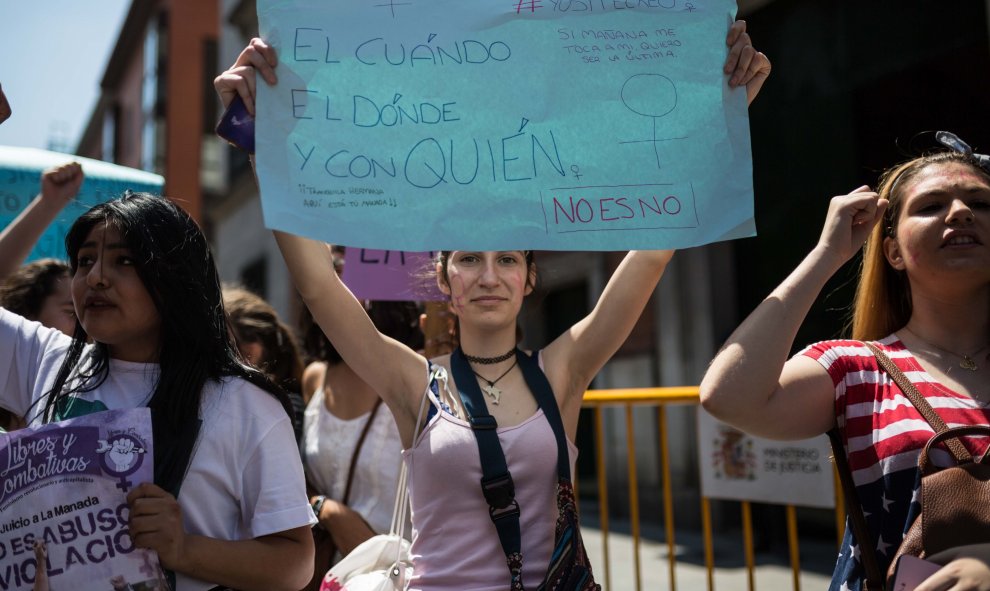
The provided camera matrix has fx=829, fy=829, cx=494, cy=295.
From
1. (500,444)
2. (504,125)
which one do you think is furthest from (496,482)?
(504,125)

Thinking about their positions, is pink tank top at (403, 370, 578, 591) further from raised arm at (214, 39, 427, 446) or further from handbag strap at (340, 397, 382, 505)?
handbag strap at (340, 397, 382, 505)

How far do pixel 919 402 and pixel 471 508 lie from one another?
1.02m

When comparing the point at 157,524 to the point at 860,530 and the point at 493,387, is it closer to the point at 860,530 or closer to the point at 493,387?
the point at 493,387

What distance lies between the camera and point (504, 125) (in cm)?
196

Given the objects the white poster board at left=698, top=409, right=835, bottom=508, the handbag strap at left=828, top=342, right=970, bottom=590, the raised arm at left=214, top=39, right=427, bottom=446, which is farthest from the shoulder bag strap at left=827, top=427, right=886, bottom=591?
the white poster board at left=698, top=409, right=835, bottom=508

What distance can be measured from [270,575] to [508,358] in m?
0.84

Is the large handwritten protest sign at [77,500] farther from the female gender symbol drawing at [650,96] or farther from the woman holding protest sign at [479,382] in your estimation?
the female gender symbol drawing at [650,96]

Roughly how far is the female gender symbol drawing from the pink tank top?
79cm

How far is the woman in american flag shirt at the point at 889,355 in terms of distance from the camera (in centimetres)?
176

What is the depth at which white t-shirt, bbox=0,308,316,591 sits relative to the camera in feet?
5.68

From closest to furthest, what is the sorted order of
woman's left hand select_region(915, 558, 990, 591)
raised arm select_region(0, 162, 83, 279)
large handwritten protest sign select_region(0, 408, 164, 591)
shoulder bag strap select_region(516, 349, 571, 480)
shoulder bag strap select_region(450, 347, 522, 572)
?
woman's left hand select_region(915, 558, 990, 591), large handwritten protest sign select_region(0, 408, 164, 591), shoulder bag strap select_region(450, 347, 522, 572), shoulder bag strap select_region(516, 349, 571, 480), raised arm select_region(0, 162, 83, 279)

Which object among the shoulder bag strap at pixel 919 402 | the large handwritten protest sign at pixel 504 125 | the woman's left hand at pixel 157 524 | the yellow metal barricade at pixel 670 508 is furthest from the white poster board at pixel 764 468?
the woman's left hand at pixel 157 524

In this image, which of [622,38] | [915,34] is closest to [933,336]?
[622,38]

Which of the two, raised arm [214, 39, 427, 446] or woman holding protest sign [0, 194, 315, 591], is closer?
woman holding protest sign [0, 194, 315, 591]
